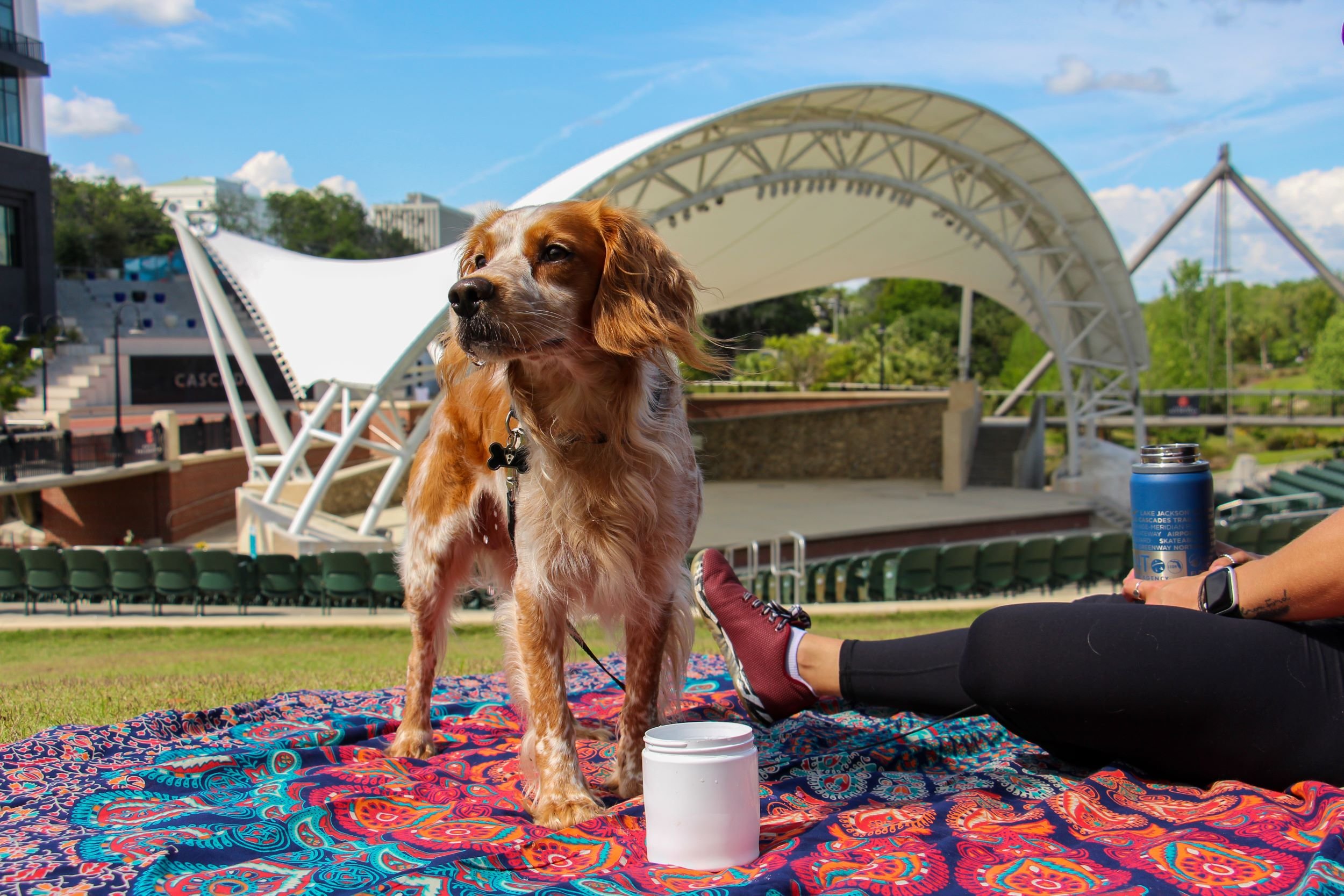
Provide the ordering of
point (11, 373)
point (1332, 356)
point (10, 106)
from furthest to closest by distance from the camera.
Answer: point (1332, 356), point (10, 106), point (11, 373)

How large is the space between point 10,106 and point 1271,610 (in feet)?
167

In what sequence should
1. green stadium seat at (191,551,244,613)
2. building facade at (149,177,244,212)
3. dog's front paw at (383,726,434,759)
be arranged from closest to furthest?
dog's front paw at (383,726,434,759), green stadium seat at (191,551,244,613), building facade at (149,177,244,212)

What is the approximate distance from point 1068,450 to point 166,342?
40.5 metres

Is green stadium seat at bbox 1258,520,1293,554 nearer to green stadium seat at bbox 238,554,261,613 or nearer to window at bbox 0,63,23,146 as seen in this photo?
green stadium seat at bbox 238,554,261,613

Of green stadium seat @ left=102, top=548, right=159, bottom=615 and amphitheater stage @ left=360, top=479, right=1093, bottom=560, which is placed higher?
green stadium seat @ left=102, top=548, right=159, bottom=615

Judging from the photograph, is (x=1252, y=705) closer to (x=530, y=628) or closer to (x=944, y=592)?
(x=530, y=628)

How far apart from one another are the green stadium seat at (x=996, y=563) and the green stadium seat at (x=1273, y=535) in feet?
9.81

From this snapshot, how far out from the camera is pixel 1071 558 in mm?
13031

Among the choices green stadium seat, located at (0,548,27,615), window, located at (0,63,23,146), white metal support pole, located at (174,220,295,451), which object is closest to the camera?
green stadium seat, located at (0,548,27,615)

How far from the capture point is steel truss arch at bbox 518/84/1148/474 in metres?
16.9

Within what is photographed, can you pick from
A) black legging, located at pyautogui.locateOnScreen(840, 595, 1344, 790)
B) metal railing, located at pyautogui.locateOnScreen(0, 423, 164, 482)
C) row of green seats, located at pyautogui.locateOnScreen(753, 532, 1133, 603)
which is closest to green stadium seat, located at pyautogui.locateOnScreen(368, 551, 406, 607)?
row of green seats, located at pyautogui.locateOnScreen(753, 532, 1133, 603)

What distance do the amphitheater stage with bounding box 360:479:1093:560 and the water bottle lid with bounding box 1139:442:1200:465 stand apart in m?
14.6

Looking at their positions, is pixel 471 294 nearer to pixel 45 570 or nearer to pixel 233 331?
pixel 45 570

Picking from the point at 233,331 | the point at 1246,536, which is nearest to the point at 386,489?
the point at 233,331
